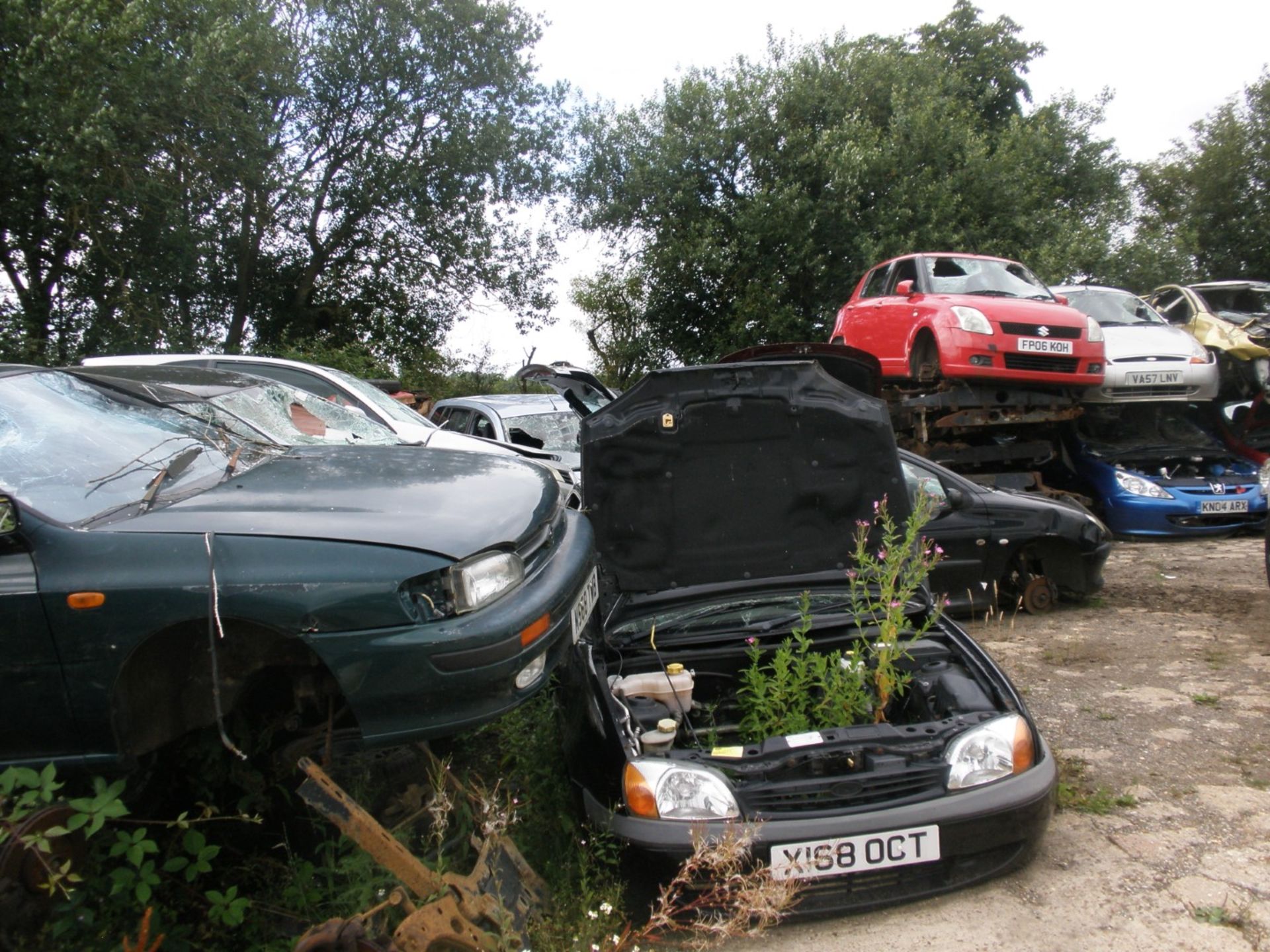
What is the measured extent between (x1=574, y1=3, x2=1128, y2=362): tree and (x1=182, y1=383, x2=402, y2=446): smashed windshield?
15.4m

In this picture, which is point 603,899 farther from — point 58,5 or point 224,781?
point 58,5

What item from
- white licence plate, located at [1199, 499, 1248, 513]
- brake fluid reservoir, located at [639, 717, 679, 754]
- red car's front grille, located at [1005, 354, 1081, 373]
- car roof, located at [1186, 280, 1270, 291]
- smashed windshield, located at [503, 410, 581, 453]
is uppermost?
car roof, located at [1186, 280, 1270, 291]

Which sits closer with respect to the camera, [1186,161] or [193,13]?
[193,13]

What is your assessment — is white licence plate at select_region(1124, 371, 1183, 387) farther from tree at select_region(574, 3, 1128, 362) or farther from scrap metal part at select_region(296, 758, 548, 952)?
tree at select_region(574, 3, 1128, 362)

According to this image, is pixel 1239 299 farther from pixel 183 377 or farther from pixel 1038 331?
pixel 183 377

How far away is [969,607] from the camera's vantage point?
636 centimetres

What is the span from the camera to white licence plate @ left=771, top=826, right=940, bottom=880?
2.81 meters

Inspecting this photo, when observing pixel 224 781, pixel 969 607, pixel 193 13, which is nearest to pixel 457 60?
pixel 193 13

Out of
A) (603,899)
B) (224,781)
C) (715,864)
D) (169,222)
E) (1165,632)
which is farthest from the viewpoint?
(169,222)

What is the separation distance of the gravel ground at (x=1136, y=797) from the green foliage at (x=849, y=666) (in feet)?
2.39

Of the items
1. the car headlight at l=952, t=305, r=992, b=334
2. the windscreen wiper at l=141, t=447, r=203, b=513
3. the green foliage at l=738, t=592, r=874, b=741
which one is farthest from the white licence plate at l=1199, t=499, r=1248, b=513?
the windscreen wiper at l=141, t=447, r=203, b=513

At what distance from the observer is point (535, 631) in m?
2.84

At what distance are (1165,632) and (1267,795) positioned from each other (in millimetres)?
2638

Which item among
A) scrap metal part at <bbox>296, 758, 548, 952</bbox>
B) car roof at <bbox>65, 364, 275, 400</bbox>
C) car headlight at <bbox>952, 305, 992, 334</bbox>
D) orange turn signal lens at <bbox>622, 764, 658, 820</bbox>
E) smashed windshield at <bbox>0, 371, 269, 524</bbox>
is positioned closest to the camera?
scrap metal part at <bbox>296, 758, 548, 952</bbox>
